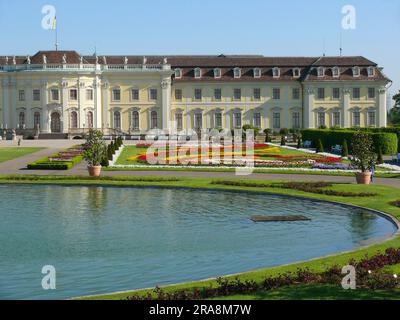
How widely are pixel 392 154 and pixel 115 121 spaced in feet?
130

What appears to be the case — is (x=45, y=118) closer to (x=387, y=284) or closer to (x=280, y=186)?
(x=280, y=186)

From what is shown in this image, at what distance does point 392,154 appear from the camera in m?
45.9

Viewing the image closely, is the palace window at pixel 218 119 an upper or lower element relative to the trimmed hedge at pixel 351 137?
upper

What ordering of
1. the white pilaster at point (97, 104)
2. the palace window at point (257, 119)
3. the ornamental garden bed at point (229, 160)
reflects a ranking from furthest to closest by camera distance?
the palace window at point (257, 119), the white pilaster at point (97, 104), the ornamental garden bed at point (229, 160)

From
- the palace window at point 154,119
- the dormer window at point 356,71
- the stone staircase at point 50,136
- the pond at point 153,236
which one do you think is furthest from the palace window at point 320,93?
the pond at point 153,236

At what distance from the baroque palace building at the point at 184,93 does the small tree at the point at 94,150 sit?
44485mm

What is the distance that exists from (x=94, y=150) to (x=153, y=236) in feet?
51.8

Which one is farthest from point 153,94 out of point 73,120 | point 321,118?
point 321,118

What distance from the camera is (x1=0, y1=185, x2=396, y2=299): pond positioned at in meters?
13.2

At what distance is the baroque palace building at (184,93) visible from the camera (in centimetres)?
7700

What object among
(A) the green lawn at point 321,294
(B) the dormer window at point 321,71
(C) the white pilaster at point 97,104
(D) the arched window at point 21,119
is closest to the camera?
(A) the green lawn at point 321,294

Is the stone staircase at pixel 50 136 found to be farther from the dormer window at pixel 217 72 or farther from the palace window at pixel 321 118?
the palace window at pixel 321 118

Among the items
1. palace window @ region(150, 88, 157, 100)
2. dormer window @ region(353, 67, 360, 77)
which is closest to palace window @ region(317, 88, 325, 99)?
dormer window @ region(353, 67, 360, 77)
